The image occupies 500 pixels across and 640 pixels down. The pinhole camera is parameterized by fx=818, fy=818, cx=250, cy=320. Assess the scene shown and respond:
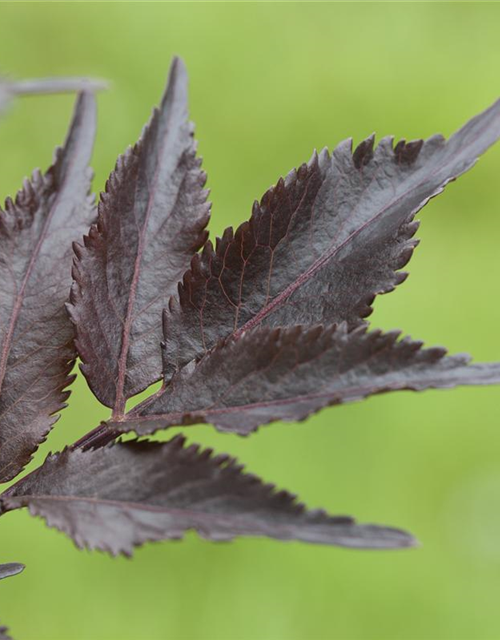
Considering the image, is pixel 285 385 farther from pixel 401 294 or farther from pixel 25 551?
pixel 401 294

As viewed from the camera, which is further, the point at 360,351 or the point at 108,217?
the point at 108,217

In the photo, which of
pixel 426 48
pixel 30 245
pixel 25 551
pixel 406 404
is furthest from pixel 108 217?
pixel 426 48

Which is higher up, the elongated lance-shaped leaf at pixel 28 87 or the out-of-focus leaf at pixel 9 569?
the elongated lance-shaped leaf at pixel 28 87

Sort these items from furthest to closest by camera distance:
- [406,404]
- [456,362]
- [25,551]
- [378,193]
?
[406,404]
[25,551]
[378,193]
[456,362]

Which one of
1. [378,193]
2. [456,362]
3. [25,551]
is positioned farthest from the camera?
[25,551]

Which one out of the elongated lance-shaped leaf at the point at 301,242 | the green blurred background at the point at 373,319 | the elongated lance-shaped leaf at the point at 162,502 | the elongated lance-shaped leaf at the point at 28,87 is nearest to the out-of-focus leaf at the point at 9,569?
the elongated lance-shaped leaf at the point at 162,502

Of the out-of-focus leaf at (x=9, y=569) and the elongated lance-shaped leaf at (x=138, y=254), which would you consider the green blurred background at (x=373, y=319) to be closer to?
the elongated lance-shaped leaf at (x=138, y=254)

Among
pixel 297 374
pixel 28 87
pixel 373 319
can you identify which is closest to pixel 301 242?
pixel 297 374
